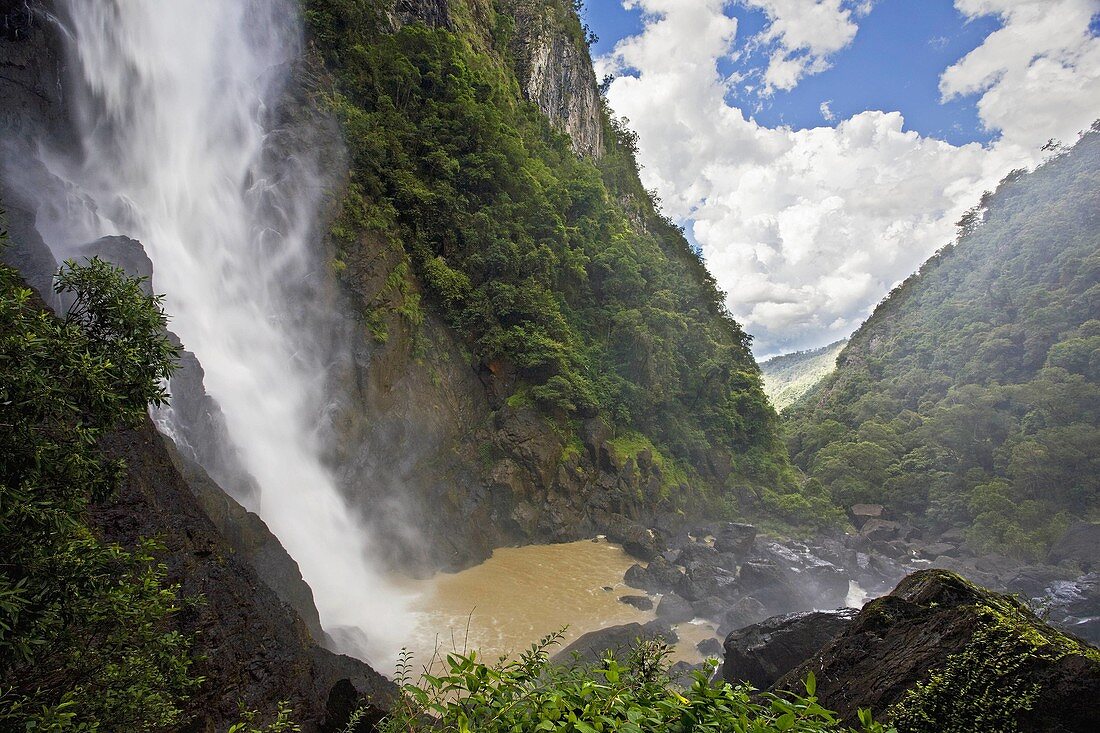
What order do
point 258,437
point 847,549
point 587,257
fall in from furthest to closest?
point 587,257 → point 847,549 → point 258,437

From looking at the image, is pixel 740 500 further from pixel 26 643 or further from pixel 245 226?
pixel 26 643

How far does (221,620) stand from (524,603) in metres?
10.2

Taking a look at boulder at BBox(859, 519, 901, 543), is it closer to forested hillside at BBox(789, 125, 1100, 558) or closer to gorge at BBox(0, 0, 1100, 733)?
gorge at BBox(0, 0, 1100, 733)

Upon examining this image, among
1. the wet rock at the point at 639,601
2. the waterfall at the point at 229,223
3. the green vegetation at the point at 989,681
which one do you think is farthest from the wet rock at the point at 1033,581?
the waterfall at the point at 229,223

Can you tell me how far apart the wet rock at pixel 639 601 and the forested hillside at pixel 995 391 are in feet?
76.5

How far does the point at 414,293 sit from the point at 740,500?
884 inches

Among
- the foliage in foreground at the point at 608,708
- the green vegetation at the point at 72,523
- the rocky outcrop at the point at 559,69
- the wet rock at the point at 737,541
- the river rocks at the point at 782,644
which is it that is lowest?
the river rocks at the point at 782,644

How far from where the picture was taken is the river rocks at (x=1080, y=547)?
75.2 feet

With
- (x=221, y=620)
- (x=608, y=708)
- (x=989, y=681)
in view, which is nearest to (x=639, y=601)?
(x=221, y=620)

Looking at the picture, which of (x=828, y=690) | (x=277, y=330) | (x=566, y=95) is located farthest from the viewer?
(x=566, y=95)

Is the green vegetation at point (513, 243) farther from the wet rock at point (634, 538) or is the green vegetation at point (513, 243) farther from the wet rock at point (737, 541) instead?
the wet rock at point (737, 541)

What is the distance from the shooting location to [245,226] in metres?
17.7

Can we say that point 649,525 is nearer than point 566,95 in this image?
Yes

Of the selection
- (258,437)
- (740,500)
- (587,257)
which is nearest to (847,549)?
(740,500)
